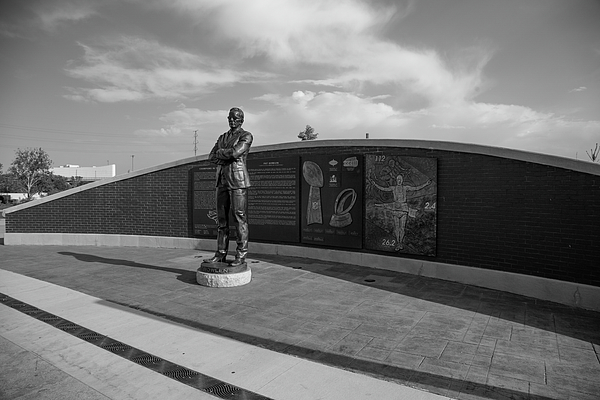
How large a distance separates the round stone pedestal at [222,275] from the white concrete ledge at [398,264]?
9.27 ft

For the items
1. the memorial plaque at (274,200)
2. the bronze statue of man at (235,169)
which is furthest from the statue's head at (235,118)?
the memorial plaque at (274,200)

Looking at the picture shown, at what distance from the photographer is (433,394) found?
10.6ft

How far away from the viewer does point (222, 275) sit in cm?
667

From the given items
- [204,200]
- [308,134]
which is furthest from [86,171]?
[204,200]

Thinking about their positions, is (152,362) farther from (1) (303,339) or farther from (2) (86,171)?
(2) (86,171)

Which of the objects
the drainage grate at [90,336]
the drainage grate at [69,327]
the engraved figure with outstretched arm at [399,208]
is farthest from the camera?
the engraved figure with outstretched arm at [399,208]

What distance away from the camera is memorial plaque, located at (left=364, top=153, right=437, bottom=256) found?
766cm

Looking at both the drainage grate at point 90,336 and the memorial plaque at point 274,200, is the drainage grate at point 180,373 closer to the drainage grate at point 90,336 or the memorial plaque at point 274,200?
the drainage grate at point 90,336

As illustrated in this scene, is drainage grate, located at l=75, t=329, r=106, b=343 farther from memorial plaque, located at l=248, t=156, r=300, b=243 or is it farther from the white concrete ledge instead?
memorial plaque, located at l=248, t=156, r=300, b=243

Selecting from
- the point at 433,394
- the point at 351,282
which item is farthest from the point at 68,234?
the point at 433,394

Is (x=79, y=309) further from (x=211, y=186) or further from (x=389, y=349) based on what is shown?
(x=211, y=186)

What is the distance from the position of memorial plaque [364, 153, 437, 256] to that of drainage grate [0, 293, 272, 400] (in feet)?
17.7

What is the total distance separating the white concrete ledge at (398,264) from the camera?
237 inches

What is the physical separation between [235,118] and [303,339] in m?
4.01
